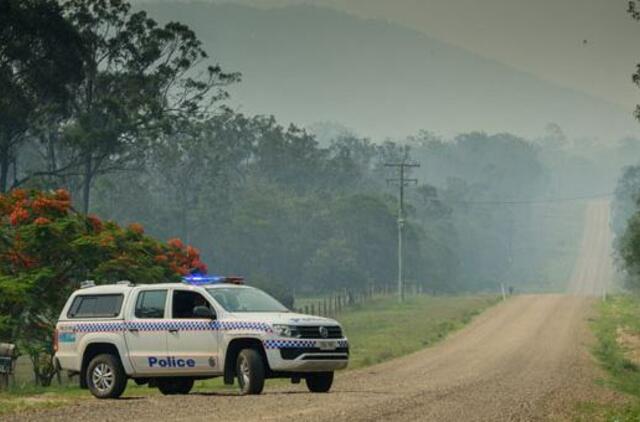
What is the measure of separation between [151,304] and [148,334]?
23.5 inches

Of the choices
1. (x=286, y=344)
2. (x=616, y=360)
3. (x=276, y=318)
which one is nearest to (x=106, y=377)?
(x=276, y=318)

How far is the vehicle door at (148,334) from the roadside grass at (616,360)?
7526 mm

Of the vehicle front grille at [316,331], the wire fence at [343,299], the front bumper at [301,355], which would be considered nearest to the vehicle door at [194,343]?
the front bumper at [301,355]

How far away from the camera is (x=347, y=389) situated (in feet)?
90.2

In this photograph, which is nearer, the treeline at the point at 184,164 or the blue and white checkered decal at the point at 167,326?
the blue and white checkered decal at the point at 167,326

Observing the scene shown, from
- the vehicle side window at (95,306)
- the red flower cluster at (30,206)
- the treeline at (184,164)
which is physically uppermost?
the treeline at (184,164)

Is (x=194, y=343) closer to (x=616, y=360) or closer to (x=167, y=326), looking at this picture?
(x=167, y=326)

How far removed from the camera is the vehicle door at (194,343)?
24.6 meters

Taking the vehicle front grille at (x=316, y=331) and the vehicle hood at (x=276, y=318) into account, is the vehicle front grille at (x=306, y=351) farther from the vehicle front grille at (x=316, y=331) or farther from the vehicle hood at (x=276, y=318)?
the vehicle hood at (x=276, y=318)

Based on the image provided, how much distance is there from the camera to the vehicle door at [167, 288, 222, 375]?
968 inches

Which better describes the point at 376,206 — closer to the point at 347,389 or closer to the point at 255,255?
the point at 255,255

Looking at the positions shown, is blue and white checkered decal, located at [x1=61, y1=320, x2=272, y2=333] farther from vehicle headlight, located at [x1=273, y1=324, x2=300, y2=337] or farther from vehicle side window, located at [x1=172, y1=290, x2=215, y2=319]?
vehicle side window, located at [x1=172, y1=290, x2=215, y2=319]

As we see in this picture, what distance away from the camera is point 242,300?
25.4 meters

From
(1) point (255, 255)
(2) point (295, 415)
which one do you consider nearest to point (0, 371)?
(2) point (295, 415)
